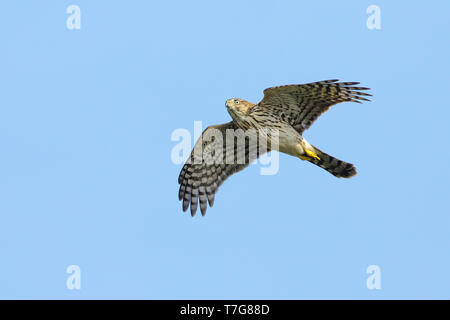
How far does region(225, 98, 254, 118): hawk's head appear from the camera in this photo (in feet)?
40.1

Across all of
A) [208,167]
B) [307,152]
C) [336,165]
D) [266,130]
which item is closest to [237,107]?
[266,130]

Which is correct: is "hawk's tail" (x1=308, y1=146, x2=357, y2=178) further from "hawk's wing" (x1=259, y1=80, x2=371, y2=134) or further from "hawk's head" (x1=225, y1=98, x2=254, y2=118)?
"hawk's head" (x1=225, y1=98, x2=254, y2=118)

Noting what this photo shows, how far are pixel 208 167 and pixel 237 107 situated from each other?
73.6 inches

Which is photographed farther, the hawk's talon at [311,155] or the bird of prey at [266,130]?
the hawk's talon at [311,155]

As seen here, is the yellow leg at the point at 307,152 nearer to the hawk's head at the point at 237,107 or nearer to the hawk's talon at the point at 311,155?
the hawk's talon at the point at 311,155

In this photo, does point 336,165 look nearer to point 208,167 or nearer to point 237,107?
point 237,107

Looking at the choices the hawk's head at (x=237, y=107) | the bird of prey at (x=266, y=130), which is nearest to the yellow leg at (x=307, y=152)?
the bird of prey at (x=266, y=130)

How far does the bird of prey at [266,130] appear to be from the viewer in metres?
11.9

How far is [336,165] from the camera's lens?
41.7 feet

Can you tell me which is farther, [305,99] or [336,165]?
[336,165]

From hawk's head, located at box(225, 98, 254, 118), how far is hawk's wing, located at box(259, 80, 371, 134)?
0.30 m
